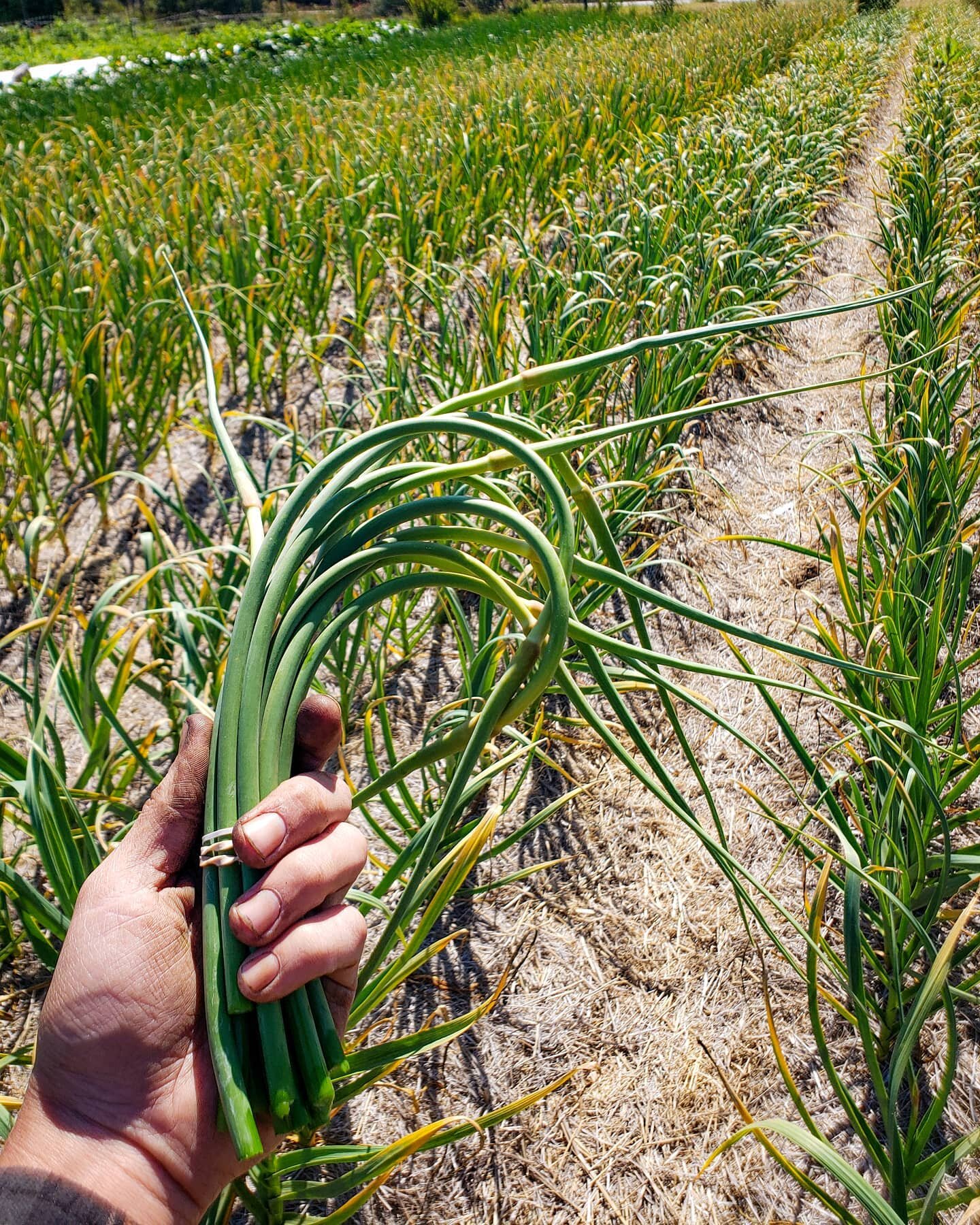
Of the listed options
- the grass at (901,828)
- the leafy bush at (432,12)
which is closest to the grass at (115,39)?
the leafy bush at (432,12)

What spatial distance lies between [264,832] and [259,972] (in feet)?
0.37

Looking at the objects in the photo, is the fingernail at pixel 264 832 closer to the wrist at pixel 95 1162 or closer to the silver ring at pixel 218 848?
the silver ring at pixel 218 848

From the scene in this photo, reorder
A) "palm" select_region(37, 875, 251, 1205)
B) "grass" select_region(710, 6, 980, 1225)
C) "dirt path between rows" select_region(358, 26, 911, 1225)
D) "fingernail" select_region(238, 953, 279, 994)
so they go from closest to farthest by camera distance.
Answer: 1. "fingernail" select_region(238, 953, 279, 994)
2. "palm" select_region(37, 875, 251, 1205)
3. "grass" select_region(710, 6, 980, 1225)
4. "dirt path between rows" select_region(358, 26, 911, 1225)

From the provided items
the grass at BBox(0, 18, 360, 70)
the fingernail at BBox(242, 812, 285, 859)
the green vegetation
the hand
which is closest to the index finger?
the hand

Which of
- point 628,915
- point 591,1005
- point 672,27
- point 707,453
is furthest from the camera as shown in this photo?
point 672,27

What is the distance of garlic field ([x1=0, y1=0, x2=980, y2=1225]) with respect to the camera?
72cm

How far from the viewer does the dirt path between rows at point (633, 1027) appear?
3.57 ft

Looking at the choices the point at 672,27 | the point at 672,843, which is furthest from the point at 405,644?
the point at 672,27

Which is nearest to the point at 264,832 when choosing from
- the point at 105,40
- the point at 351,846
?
the point at 351,846

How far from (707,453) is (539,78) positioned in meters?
5.44

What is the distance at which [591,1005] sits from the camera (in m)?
1.29

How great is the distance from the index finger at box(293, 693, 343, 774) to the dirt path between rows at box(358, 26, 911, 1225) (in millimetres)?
571

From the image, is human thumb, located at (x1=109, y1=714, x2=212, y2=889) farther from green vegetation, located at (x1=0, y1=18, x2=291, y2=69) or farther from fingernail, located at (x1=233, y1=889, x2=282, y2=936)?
green vegetation, located at (x1=0, y1=18, x2=291, y2=69)

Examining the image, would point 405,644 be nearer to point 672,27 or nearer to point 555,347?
point 555,347
